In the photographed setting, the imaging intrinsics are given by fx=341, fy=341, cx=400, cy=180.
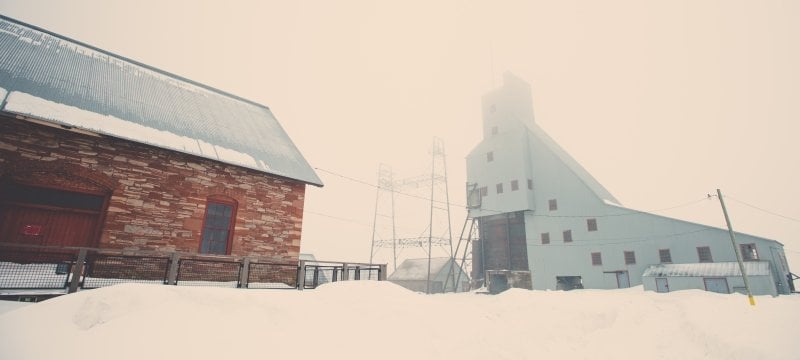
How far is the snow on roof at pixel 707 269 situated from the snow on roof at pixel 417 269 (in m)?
21.7

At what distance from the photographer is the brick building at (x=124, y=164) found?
360 inches

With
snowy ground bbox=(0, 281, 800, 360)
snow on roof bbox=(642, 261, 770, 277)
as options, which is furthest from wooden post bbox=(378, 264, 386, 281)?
snow on roof bbox=(642, 261, 770, 277)

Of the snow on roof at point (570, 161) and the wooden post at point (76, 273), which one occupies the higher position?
the snow on roof at point (570, 161)

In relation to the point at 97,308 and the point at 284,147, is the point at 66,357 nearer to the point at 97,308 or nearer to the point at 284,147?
the point at 97,308

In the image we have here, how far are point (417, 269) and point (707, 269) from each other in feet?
90.5

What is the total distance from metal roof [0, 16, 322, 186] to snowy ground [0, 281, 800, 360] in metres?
5.95

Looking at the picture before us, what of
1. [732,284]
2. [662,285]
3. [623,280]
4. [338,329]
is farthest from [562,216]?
[338,329]

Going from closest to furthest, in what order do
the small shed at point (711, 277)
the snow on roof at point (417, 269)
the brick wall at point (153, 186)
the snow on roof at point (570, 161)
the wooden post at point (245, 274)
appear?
1. the brick wall at point (153, 186)
2. the wooden post at point (245, 274)
3. the small shed at point (711, 277)
4. the snow on roof at point (570, 161)
5. the snow on roof at point (417, 269)

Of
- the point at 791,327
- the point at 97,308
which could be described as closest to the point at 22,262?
the point at 97,308

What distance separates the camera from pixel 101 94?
1134 centimetres

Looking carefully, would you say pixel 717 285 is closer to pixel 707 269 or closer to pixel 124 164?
pixel 707 269

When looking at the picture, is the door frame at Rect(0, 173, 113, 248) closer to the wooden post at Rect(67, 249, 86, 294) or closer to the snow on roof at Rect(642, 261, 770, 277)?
the wooden post at Rect(67, 249, 86, 294)

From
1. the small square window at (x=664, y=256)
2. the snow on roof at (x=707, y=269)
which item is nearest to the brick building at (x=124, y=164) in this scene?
the snow on roof at (x=707, y=269)

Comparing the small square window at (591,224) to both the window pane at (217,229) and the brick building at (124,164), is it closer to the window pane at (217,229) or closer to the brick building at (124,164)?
the brick building at (124,164)
